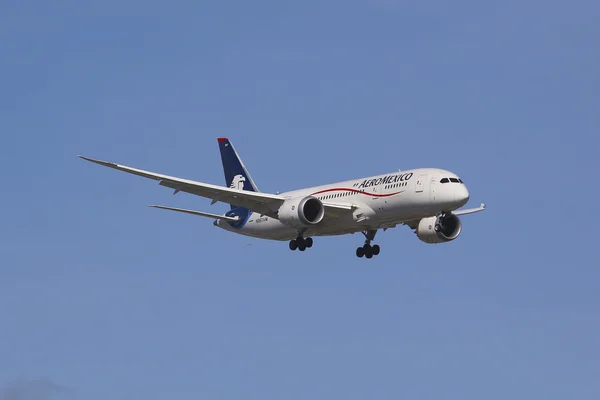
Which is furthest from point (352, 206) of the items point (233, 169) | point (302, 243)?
point (233, 169)

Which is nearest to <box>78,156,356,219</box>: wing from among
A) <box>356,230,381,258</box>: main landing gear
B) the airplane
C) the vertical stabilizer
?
the airplane

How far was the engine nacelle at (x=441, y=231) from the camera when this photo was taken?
219 feet

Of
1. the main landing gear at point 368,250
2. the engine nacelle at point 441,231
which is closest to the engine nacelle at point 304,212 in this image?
the main landing gear at point 368,250

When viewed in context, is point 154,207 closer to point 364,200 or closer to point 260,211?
point 260,211

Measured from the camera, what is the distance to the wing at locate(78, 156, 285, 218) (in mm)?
62469

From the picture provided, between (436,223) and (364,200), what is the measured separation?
409cm

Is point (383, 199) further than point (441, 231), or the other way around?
point (441, 231)

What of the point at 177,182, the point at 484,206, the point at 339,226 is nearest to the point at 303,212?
the point at 339,226

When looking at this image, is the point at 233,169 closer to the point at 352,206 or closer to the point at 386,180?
the point at 352,206

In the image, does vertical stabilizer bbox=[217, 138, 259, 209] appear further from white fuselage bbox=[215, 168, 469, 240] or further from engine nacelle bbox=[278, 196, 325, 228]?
engine nacelle bbox=[278, 196, 325, 228]

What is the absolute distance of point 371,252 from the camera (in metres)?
70.2

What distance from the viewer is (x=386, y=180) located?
6438 centimetres

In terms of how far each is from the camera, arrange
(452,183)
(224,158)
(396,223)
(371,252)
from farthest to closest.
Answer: (224,158)
(371,252)
(396,223)
(452,183)

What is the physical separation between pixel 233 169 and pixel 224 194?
1156 cm
